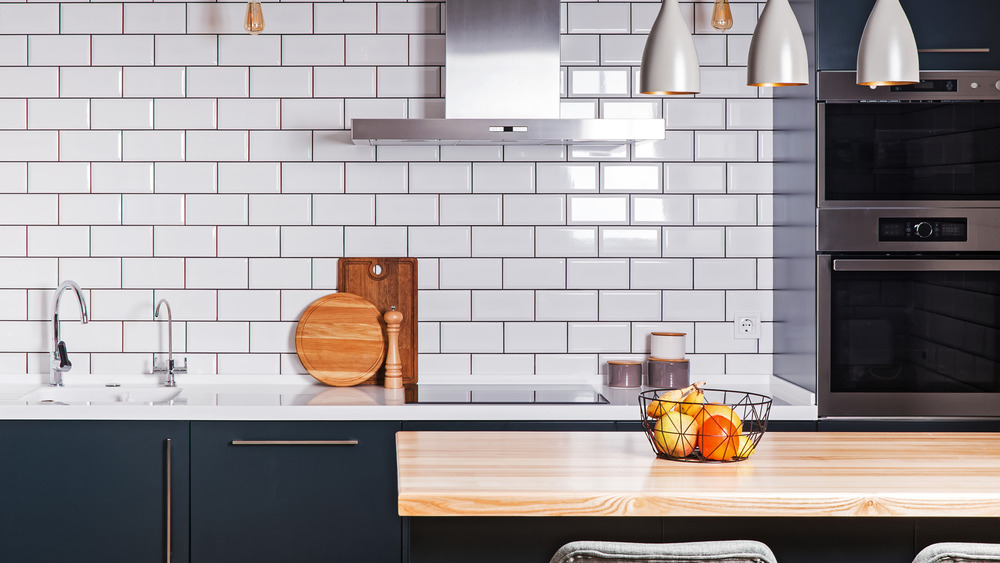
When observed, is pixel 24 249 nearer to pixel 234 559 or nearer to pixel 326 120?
pixel 326 120

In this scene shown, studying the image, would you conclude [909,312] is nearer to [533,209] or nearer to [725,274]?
[725,274]

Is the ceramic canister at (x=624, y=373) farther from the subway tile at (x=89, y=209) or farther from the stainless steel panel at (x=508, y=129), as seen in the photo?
the subway tile at (x=89, y=209)

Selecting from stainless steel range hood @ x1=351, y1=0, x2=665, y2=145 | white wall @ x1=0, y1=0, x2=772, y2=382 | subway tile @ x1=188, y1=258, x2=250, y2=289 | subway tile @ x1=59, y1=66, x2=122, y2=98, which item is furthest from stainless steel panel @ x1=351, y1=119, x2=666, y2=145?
subway tile @ x1=59, y1=66, x2=122, y2=98

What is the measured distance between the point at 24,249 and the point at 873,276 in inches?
114

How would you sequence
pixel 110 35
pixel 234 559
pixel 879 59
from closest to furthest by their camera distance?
pixel 879 59, pixel 234 559, pixel 110 35

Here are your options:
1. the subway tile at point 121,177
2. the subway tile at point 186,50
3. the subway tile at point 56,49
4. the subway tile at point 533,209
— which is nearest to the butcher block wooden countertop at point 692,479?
the subway tile at point 533,209

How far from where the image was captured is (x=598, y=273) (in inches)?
126

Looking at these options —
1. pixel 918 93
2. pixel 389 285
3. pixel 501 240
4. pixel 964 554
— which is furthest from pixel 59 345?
pixel 918 93

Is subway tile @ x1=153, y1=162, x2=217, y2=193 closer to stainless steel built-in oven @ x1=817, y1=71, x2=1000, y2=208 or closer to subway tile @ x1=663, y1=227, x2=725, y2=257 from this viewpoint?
subway tile @ x1=663, y1=227, x2=725, y2=257

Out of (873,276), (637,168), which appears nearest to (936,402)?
(873,276)

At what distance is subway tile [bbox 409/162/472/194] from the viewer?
315 cm

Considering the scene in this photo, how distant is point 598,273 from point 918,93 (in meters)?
1.19

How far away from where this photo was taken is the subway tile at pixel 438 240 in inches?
125

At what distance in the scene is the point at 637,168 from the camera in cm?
318
